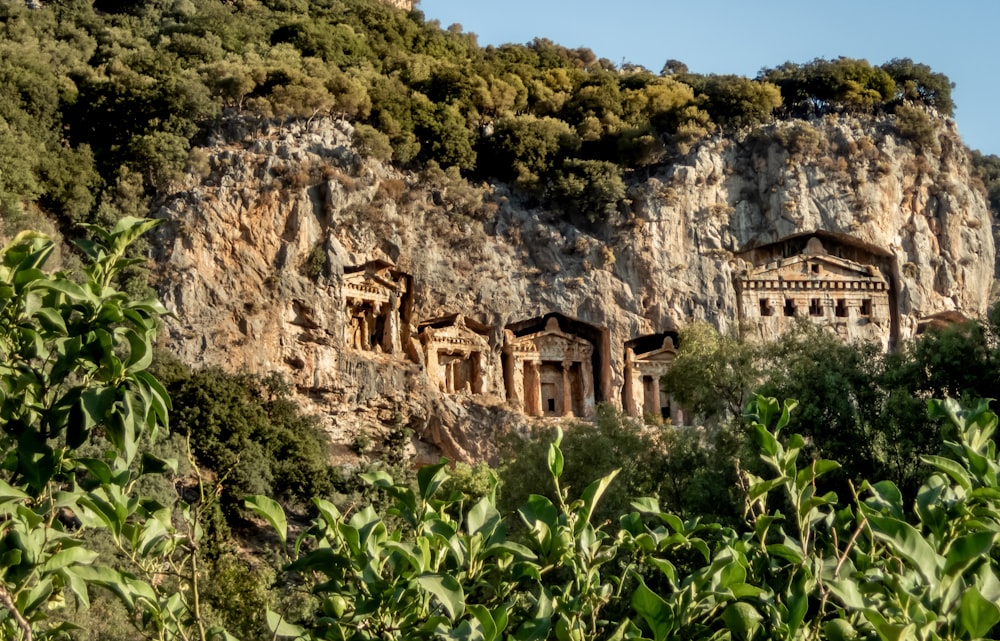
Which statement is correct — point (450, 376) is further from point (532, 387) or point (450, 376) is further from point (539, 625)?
point (539, 625)

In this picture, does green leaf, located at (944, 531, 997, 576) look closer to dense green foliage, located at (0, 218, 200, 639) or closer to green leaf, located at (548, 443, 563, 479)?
green leaf, located at (548, 443, 563, 479)

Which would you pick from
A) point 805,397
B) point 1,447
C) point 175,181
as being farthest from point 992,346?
point 175,181

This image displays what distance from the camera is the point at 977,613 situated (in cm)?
427

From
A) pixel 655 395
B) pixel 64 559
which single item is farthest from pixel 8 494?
pixel 655 395

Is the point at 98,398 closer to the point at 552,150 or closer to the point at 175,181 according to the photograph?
the point at 175,181

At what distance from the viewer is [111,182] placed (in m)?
34.8

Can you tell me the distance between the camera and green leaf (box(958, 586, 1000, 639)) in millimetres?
4219

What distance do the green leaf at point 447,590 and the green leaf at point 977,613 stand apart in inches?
67.2

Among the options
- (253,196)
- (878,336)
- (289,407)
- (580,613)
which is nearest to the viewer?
(580,613)

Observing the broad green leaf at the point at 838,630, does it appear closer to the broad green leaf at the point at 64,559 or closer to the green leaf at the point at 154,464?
the green leaf at the point at 154,464

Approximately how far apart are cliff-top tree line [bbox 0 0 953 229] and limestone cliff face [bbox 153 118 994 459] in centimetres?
100

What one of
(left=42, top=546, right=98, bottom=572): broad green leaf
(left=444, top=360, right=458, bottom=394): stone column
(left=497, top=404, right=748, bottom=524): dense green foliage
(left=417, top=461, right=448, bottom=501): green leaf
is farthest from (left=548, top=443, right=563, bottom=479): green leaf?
(left=444, top=360, right=458, bottom=394): stone column

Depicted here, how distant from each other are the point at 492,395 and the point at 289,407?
557 centimetres

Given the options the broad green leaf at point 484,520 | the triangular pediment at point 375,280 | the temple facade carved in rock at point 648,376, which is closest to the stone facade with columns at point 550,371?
the temple facade carved in rock at point 648,376
